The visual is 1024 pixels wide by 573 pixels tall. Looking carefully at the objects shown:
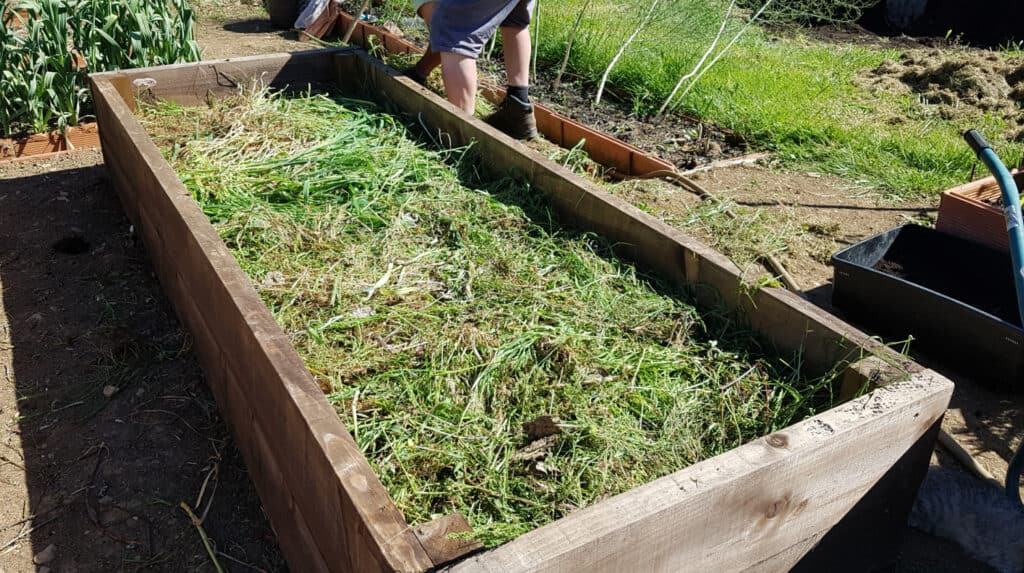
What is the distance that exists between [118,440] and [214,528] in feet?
1.71

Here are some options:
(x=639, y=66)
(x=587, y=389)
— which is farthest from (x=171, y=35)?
(x=587, y=389)

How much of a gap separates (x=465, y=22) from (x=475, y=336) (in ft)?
7.03

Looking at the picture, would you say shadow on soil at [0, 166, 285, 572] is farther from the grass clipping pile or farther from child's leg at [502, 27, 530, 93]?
child's leg at [502, 27, 530, 93]

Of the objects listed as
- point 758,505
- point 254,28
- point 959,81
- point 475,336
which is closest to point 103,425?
point 475,336

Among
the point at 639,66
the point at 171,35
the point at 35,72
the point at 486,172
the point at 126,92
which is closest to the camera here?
the point at 486,172

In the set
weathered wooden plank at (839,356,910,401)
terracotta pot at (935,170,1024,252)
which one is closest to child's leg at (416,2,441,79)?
terracotta pot at (935,170,1024,252)

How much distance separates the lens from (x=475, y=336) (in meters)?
2.29

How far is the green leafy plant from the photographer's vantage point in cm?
439

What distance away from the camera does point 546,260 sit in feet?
9.00

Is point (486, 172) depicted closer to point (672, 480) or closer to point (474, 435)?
point (474, 435)

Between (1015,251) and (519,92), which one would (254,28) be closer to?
(519,92)

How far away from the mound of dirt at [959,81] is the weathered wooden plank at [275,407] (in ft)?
15.9

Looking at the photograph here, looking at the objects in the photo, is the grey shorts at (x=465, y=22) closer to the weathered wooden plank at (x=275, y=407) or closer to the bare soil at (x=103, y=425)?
the weathered wooden plank at (x=275, y=407)

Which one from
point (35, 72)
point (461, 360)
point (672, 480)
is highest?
point (672, 480)
